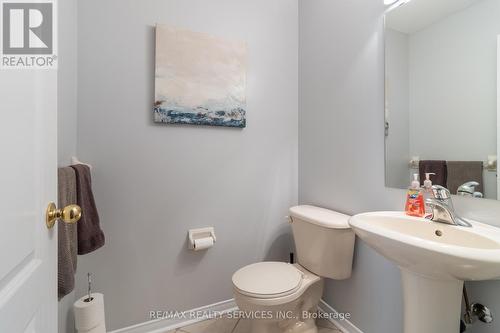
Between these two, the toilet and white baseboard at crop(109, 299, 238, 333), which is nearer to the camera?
the toilet

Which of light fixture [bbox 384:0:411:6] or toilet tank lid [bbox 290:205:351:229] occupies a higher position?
light fixture [bbox 384:0:411:6]

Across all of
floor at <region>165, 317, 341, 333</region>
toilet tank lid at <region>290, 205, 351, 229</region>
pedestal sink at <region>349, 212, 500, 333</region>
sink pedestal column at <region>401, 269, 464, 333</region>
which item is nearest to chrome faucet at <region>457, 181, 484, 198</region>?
pedestal sink at <region>349, 212, 500, 333</region>

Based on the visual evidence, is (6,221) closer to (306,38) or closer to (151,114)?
(151,114)

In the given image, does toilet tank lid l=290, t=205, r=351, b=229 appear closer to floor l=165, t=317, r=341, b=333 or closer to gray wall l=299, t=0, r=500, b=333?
gray wall l=299, t=0, r=500, b=333

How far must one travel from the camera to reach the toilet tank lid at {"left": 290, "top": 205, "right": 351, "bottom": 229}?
1.33 meters

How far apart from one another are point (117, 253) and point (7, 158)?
115 centimetres

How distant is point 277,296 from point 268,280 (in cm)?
13

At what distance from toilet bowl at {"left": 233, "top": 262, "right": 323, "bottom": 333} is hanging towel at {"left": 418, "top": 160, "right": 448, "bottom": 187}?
805 millimetres

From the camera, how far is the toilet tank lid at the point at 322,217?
1327 mm

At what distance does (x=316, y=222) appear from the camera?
140cm

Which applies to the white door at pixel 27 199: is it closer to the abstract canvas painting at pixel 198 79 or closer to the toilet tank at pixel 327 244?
the abstract canvas painting at pixel 198 79

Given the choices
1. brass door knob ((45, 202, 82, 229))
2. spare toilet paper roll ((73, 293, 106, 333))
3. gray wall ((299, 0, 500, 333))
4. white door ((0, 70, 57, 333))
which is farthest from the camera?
gray wall ((299, 0, 500, 333))

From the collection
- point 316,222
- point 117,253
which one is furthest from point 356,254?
point 117,253

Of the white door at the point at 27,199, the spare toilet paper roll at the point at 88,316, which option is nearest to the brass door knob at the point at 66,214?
the white door at the point at 27,199
